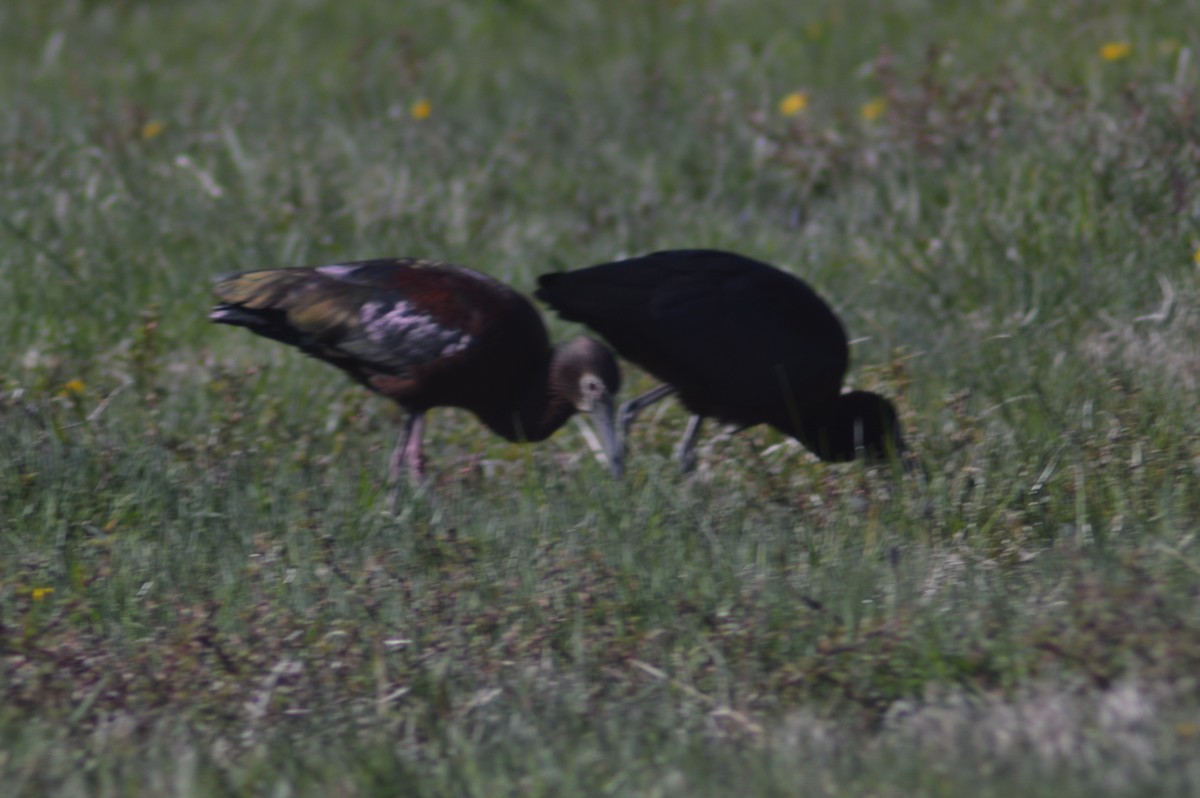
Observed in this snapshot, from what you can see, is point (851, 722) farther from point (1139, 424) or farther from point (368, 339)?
point (368, 339)

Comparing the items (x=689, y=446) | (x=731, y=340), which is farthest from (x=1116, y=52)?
(x=689, y=446)

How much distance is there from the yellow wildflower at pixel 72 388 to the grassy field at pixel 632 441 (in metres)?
0.02

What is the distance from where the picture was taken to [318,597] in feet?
12.9

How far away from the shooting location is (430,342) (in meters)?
5.02

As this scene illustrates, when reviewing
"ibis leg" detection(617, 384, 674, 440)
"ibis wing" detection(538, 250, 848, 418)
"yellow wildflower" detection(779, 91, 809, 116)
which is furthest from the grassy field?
"ibis wing" detection(538, 250, 848, 418)

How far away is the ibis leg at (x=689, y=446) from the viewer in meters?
5.18

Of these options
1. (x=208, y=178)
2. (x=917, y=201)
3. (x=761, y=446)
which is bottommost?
(x=761, y=446)

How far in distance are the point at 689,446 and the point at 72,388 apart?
83.2 inches

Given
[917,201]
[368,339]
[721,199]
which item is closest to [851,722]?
[368,339]

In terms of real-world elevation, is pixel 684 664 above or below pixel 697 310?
below

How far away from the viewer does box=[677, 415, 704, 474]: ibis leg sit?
518 cm

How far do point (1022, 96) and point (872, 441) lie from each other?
3076 mm

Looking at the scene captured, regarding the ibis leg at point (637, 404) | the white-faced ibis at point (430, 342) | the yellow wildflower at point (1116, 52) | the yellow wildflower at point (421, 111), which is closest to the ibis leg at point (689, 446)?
the ibis leg at point (637, 404)

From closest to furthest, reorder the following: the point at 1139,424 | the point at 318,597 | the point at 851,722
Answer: the point at 851,722 < the point at 318,597 < the point at 1139,424
